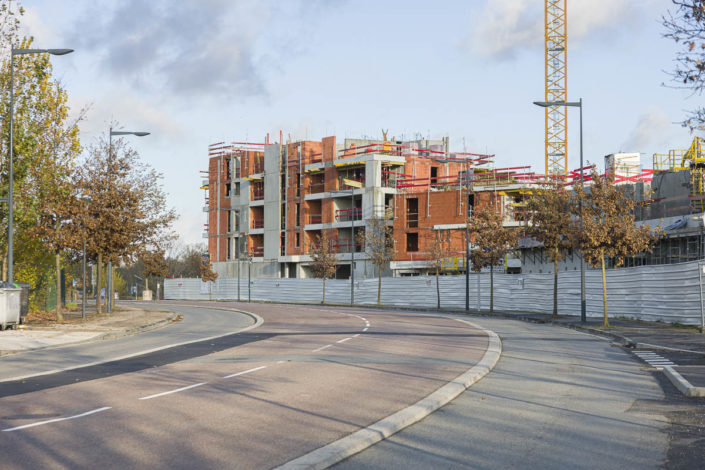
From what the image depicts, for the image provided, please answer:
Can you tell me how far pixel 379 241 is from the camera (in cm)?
6619

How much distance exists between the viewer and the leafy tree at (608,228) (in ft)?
93.1

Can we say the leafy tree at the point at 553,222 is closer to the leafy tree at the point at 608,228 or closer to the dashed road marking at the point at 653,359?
the leafy tree at the point at 608,228

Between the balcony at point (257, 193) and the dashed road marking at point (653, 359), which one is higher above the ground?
the balcony at point (257, 193)

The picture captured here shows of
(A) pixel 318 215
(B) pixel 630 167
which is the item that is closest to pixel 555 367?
(B) pixel 630 167

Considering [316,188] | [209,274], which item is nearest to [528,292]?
[316,188]

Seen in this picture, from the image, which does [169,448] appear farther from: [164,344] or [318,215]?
[318,215]

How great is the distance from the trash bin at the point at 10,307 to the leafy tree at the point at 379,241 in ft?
116

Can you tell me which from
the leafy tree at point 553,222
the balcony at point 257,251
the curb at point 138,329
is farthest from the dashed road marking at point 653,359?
the balcony at point 257,251

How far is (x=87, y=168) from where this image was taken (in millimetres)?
32500

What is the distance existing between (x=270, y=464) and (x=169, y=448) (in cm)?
125

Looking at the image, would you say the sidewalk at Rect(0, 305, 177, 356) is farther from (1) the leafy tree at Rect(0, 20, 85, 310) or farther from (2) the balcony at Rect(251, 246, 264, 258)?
(2) the balcony at Rect(251, 246, 264, 258)

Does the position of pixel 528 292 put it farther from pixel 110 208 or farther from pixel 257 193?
pixel 257 193

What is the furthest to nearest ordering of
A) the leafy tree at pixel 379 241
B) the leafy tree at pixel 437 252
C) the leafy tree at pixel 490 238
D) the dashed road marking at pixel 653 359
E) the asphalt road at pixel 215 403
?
the leafy tree at pixel 379 241 → the leafy tree at pixel 437 252 → the leafy tree at pixel 490 238 → the dashed road marking at pixel 653 359 → the asphalt road at pixel 215 403

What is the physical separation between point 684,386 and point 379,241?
54.9 metres
